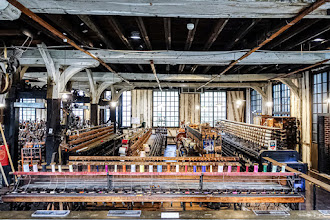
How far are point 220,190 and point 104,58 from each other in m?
4.98

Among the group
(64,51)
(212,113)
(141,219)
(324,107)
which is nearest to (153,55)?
(64,51)

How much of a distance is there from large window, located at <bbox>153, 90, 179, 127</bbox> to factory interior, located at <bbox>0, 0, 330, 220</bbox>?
5.30 m

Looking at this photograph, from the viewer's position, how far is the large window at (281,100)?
36.8 ft

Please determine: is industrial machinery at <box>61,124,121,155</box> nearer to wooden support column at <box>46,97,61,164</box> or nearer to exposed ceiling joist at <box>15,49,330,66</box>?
→ wooden support column at <box>46,97,61,164</box>

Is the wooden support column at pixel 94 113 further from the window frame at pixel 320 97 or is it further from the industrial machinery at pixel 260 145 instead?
the window frame at pixel 320 97

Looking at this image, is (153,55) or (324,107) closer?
(153,55)

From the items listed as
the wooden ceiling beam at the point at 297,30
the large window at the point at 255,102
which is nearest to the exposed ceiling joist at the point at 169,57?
the wooden ceiling beam at the point at 297,30

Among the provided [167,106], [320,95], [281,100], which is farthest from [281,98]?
[167,106]

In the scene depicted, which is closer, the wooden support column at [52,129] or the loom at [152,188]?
the loom at [152,188]

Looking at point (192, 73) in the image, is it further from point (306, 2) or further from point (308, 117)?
point (306, 2)

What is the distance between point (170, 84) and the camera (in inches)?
524

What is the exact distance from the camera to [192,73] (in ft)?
35.9

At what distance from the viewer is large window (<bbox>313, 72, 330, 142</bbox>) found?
8159 millimetres

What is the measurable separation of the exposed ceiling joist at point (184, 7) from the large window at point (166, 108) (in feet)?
48.9
